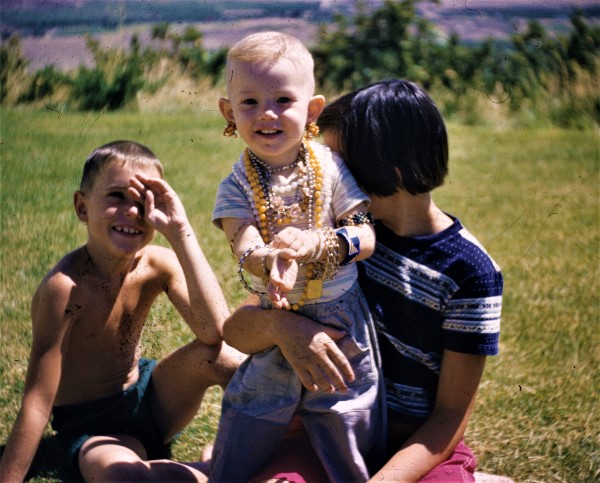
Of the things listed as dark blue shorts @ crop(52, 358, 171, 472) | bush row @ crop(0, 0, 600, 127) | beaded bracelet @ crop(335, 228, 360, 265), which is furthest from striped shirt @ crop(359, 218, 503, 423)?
bush row @ crop(0, 0, 600, 127)

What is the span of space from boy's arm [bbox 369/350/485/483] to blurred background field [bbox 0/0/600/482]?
77cm

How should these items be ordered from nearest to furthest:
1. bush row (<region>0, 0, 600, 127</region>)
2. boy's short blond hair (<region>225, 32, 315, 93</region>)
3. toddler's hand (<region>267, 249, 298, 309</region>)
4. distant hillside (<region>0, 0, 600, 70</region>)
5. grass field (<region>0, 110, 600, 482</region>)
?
toddler's hand (<region>267, 249, 298, 309</region>)
boy's short blond hair (<region>225, 32, 315, 93</region>)
distant hillside (<region>0, 0, 600, 70</region>)
grass field (<region>0, 110, 600, 482</region>)
bush row (<region>0, 0, 600, 127</region>)

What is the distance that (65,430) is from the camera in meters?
2.97

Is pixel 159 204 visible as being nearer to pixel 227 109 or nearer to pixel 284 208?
pixel 227 109

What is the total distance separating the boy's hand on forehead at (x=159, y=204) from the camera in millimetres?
2676

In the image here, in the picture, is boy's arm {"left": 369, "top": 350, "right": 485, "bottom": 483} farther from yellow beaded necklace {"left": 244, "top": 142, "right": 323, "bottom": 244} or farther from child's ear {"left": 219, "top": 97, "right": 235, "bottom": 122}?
child's ear {"left": 219, "top": 97, "right": 235, "bottom": 122}

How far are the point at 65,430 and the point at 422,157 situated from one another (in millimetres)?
1640

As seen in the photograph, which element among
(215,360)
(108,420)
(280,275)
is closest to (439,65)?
(215,360)

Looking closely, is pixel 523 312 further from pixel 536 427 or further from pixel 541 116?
pixel 541 116

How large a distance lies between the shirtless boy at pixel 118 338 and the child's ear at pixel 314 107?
0.57m

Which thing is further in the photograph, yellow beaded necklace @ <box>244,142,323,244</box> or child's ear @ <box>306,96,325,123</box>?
child's ear @ <box>306,96,325,123</box>

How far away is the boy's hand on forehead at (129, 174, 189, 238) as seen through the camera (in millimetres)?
2676

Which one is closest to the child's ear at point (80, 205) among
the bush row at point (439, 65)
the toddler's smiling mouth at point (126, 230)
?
the toddler's smiling mouth at point (126, 230)

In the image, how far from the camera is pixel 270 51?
2299 millimetres
